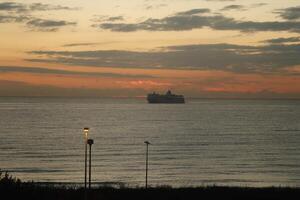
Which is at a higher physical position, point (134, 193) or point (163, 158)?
point (134, 193)

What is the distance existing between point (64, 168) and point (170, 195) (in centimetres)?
3352

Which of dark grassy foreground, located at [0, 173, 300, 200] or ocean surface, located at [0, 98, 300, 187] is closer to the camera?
dark grassy foreground, located at [0, 173, 300, 200]

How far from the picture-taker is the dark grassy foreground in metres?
31.6

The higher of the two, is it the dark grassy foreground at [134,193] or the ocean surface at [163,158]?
the dark grassy foreground at [134,193]

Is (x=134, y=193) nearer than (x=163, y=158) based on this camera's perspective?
Yes

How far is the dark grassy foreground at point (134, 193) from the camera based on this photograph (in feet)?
104

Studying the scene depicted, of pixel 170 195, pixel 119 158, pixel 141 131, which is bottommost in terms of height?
pixel 141 131

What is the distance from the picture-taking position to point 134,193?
3541cm

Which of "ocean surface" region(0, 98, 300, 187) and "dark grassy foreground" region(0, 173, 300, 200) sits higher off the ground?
"dark grassy foreground" region(0, 173, 300, 200)

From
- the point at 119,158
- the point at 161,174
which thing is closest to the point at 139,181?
the point at 161,174

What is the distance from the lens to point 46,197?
31.8m

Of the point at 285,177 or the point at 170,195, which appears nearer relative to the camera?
the point at 170,195

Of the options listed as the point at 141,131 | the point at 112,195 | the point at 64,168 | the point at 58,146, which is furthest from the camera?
the point at 141,131

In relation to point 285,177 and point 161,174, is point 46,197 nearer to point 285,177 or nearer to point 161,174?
point 161,174
